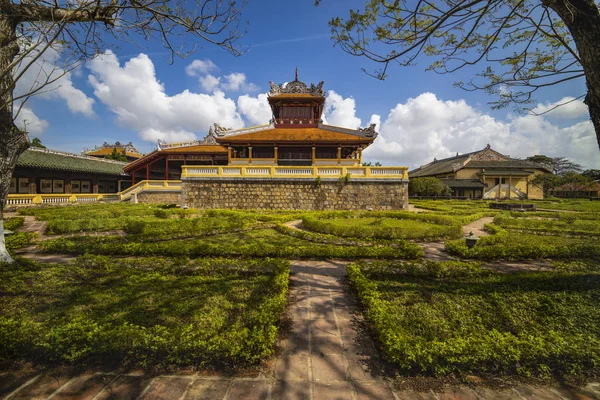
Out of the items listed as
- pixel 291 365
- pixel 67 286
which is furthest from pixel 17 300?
pixel 291 365

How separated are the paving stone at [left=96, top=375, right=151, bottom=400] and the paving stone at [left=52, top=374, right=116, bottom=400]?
7cm

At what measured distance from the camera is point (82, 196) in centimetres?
2067

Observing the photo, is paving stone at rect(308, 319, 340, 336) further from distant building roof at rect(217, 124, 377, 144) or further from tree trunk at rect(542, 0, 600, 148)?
distant building roof at rect(217, 124, 377, 144)

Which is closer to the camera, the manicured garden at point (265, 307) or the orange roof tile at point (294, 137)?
the manicured garden at point (265, 307)

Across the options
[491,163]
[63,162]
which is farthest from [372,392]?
[491,163]

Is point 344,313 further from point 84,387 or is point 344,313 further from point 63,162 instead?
point 63,162

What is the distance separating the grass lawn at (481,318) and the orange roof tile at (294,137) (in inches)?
614

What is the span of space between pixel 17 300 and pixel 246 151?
63.1ft

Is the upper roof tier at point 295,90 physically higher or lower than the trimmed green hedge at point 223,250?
higher

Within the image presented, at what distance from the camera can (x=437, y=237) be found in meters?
8.77

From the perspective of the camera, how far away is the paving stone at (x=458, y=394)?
232 centimetres

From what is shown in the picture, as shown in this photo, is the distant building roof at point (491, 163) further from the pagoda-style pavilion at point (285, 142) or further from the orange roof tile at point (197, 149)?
the orange roof tile at point (197, 149)

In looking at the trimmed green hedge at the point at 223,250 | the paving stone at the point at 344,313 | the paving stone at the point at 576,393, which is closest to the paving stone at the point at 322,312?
the paving stone at the point at 344,313

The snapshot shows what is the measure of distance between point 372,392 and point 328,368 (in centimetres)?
49
